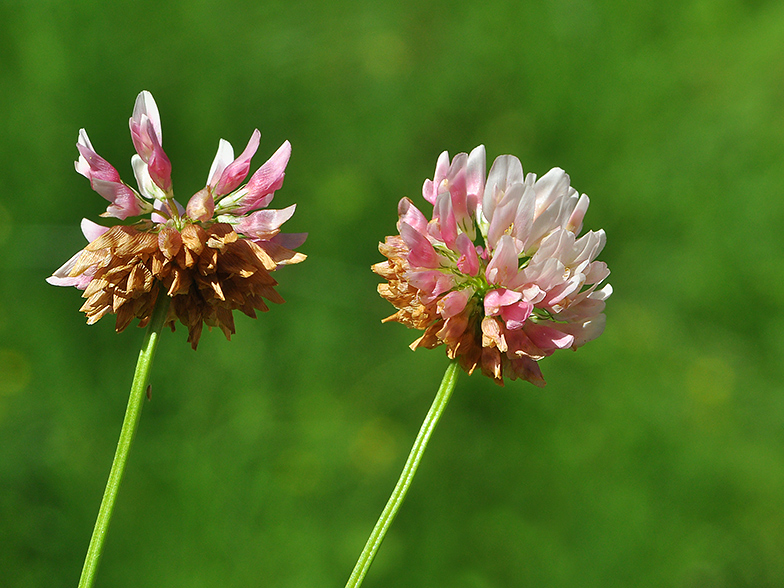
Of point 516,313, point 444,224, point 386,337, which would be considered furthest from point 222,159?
point 386,337

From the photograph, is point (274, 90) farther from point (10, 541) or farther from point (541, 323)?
point (541, 323)

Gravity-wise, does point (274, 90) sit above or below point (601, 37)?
below

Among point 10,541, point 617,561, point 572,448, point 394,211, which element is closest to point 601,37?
point 394,211

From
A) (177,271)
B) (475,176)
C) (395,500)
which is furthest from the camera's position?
(475,176)

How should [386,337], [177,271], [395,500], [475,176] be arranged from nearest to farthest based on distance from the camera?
1. [395,500]
2. [177,271]
3. [475,176]
4. [386,337]

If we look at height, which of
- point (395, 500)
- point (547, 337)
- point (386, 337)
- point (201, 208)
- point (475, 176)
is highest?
point (386, 337)

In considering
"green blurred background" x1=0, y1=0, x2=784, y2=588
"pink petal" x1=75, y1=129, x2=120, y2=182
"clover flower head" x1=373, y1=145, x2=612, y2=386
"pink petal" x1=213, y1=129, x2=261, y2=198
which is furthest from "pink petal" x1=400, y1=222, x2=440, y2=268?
"green blurred background" x1=0, y1=0, x2=784, y2=588

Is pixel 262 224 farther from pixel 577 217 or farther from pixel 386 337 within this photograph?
pixel 386 337
